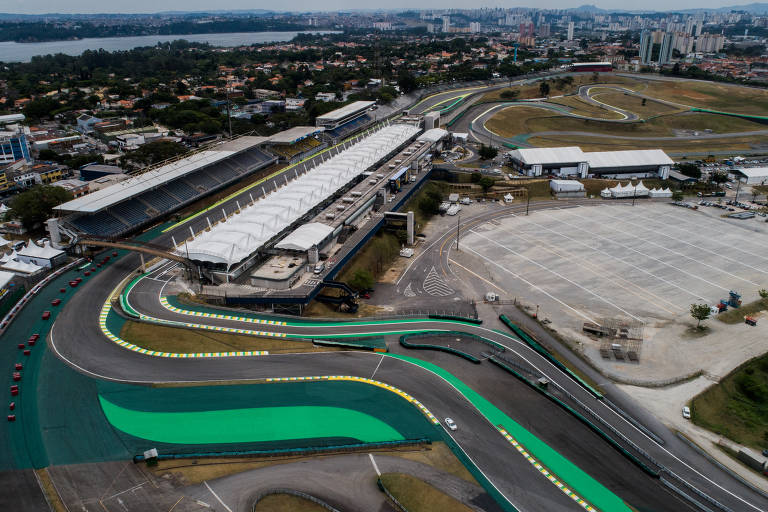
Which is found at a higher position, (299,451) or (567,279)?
(299,451)

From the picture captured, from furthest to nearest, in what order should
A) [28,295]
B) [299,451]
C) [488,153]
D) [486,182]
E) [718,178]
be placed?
1. [488,153]
2. [718,178]
3. [486,182]
4. [28,295]
5. [299,451]

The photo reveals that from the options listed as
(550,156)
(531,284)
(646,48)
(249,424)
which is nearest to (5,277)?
(249,424)

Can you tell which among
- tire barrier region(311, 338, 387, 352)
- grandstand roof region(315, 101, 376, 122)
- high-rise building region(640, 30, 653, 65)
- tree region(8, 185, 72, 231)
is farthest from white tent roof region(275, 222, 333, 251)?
high-rise building region(640, 30, 653, 65)

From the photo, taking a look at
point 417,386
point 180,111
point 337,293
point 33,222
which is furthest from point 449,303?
point 180,111

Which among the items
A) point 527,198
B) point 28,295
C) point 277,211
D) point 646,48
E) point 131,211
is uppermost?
point 646,48

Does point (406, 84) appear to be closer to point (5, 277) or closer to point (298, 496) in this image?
point (5, 277)

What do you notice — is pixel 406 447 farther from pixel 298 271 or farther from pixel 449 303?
pixel 298 271

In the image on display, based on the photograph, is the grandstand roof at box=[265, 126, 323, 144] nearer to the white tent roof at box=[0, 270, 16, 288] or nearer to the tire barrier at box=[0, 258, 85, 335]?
the tire barrier at box=[0, 258, 85, 335]
